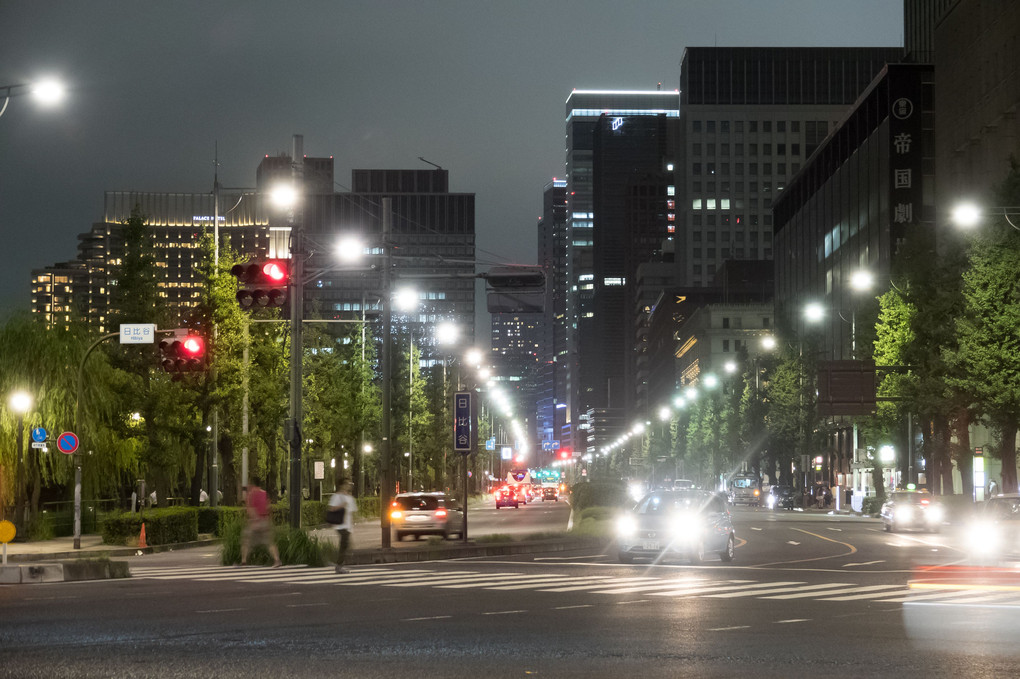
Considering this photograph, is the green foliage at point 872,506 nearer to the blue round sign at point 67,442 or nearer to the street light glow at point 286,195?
A: the blue round sign at point 67,442

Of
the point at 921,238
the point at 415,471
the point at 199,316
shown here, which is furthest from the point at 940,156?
the point at 199,316

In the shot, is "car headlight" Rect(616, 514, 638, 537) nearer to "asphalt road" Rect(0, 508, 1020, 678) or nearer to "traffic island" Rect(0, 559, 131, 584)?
"asphalt road" Rect(0, 508, 1020, 678)

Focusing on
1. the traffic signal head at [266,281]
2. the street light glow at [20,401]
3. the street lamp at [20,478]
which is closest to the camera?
the traffic signal head at [266,281]

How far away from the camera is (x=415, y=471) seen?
98625mm

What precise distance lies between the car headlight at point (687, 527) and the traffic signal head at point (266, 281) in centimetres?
1026

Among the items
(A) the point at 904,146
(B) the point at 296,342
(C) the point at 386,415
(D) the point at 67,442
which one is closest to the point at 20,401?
(D) the point at 67,442

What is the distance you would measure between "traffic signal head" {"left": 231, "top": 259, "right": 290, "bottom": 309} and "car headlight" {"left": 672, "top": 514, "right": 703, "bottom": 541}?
10.3 meters

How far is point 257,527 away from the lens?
2847cm

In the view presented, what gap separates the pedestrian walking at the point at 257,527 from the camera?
1066 inches

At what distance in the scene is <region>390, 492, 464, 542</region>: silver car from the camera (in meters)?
41.2

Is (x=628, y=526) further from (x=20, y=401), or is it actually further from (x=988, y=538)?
(x=20, y=401)

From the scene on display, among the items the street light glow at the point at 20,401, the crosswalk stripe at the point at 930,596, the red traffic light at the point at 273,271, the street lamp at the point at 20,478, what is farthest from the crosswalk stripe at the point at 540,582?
the street lamp at the point at 20,478

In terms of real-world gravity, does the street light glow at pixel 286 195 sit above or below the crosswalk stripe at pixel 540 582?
above

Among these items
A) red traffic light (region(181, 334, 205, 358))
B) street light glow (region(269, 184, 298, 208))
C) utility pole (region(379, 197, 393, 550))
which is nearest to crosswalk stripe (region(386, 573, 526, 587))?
utility pole (region(379, 197, 393, 550))
